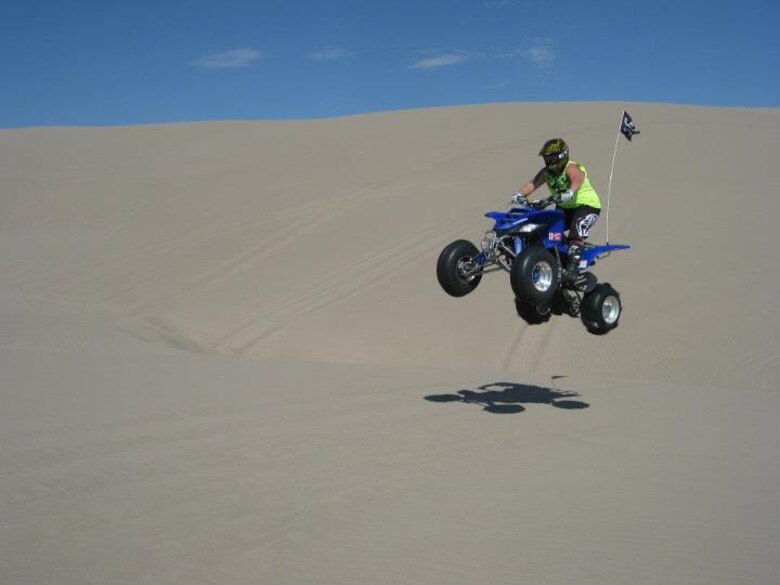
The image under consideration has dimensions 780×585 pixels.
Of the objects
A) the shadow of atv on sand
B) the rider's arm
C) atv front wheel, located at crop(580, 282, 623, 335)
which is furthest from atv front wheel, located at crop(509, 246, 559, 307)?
the shadow of atv on sand

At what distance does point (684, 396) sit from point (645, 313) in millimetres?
4351

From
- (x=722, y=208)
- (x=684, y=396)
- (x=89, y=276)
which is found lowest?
(x=684, y=396)

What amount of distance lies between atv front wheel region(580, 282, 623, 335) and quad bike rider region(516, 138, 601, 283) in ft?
1.12

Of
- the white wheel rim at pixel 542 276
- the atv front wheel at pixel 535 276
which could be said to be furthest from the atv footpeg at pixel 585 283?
the white wheel rim at pixel 542 276

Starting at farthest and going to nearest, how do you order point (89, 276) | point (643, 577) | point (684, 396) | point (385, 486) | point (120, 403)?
point (89, 276), point (684, 396), point (120, 403), point (385, 486), point (643, 577)

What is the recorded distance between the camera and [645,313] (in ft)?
44.6

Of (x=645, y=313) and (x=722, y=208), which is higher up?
(x=722, y=208)

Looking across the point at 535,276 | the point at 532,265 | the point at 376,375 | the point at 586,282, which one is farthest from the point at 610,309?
the point at 376,375

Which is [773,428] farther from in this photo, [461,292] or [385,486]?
[385,486]

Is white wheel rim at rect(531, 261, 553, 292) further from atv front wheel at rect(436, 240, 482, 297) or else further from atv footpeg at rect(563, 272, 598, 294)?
atv footpeg at rect(563, 272, 598, 294)

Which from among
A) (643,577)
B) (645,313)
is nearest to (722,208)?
(645,313)

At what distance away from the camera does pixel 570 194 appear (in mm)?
7988

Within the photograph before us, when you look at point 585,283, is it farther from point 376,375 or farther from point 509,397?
point 376,375

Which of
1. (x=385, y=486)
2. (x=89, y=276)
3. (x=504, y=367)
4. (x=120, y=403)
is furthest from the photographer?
(x=89, y=276)
